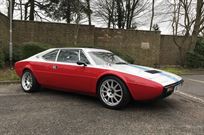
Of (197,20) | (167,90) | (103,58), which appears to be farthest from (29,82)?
(197,20)

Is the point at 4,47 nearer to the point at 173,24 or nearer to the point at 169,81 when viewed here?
the point at 169,81

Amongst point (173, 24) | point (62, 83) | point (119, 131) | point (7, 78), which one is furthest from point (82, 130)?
point (173, 24)

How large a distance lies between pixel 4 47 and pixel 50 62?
19.4ft

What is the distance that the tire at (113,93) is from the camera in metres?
4.35

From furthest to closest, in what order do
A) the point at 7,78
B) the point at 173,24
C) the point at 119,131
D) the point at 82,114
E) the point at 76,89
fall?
the point at 173,24 < the point at 7,78 < the point at 76,89 < the point at 82,114 < the point at 119,131

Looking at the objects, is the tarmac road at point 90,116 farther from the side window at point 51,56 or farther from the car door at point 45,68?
the side window at point 51,56

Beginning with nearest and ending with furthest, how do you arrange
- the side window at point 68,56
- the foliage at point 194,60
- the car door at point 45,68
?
the side window at point 68,56
the car door at point 45,68
the foliage at point 194,60

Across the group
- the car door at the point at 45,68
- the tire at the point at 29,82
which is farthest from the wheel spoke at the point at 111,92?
the tire at the point at 29,82

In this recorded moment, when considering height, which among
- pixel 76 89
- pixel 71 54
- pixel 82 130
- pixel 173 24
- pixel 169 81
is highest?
pixel 173 24

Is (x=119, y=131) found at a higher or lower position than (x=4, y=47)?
lower

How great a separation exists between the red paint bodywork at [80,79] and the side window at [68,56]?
0.57ft

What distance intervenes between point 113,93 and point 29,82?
8.82ft

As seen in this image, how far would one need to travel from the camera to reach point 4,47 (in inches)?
411

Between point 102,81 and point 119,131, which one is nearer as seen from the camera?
point 119,131
